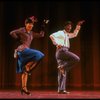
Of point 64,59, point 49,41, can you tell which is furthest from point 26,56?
point 49,41

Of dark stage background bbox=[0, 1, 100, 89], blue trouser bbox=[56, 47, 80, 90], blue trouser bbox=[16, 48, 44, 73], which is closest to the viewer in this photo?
blue trouser bbox=[16, 48, 44, 73]

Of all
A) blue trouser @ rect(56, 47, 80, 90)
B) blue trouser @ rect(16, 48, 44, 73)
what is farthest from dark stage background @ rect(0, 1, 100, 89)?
blue trouser @ rect(16, 48, 44, 73)

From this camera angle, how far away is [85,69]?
9688 mm

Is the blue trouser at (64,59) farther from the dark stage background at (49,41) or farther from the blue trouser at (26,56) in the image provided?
the dark stage background at (49,41)

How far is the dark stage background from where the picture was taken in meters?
9.54

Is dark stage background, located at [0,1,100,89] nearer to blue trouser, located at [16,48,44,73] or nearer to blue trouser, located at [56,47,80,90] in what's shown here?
blue trouser, located at [56,47,80,90]

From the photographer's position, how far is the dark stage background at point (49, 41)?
9539mm

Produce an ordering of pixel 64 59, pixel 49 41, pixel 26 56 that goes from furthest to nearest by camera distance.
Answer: pixel 49 41 < pixel 64 59 < pixel 26 56

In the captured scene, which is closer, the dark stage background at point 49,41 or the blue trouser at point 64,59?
the blue trouser at point 64,59

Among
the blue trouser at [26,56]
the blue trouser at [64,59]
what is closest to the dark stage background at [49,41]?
the blue trouser at [64,59]

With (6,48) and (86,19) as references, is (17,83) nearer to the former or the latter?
(6,48)

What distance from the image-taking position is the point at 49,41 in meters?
9.64

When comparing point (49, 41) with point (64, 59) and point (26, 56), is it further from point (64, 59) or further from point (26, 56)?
point (26, 56)

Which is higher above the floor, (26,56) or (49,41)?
(49,41)
